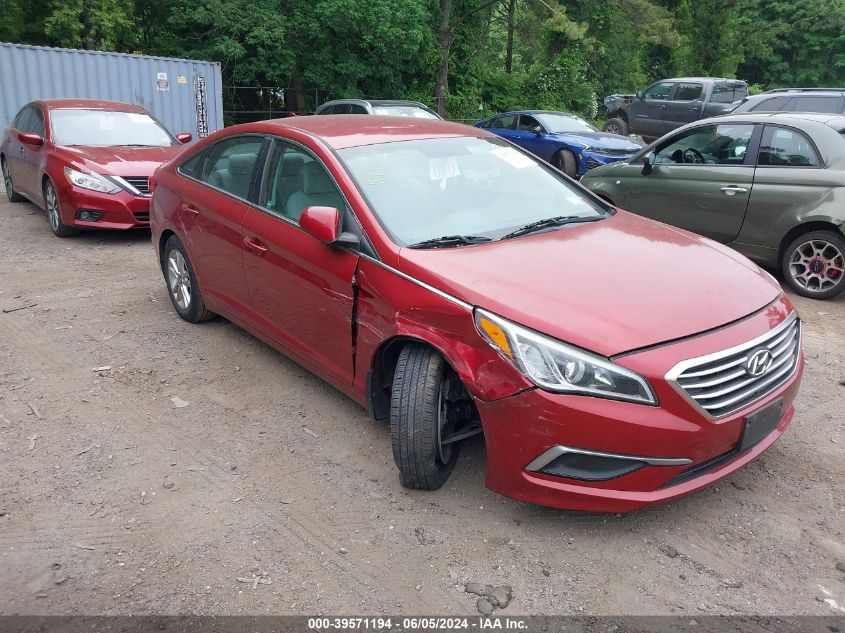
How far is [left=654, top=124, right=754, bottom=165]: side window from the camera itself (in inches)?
272

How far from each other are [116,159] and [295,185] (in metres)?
5.14

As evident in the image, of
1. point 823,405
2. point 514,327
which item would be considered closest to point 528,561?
point 514,327

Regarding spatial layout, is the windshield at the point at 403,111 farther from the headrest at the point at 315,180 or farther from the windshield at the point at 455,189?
the headrest at the point at 315,180

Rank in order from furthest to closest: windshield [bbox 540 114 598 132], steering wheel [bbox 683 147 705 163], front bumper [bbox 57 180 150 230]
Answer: windshield [bbox 540 114 598 132] < front bumper [bbox 57 180 150 230] < steering wheel [bbox 683 147 705 163]

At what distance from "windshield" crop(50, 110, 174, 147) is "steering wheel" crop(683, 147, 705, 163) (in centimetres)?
637

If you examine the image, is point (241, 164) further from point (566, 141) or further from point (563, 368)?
point (566, 141)

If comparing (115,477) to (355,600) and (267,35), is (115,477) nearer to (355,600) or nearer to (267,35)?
(355,600)

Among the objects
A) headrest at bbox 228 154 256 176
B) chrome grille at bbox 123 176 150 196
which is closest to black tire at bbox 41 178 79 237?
chrome grille at bbox 123 176 150 196

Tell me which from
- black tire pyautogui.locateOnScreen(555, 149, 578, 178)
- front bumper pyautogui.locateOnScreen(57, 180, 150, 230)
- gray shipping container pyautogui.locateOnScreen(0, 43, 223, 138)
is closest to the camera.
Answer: front bumper pyautogui.locateOnScreen(57, 180, 150, 230)

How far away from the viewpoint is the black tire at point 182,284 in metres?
5.32

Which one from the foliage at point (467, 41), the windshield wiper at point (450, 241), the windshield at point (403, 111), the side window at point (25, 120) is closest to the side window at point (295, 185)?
the windshield wiper at point (450, 241)

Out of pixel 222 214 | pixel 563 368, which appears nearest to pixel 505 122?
pixel 222 214

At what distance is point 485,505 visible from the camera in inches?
130

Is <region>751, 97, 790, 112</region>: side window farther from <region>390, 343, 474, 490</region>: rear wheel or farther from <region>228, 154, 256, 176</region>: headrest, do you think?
<region>390, 343, 474, 490</region>: rear wheel
